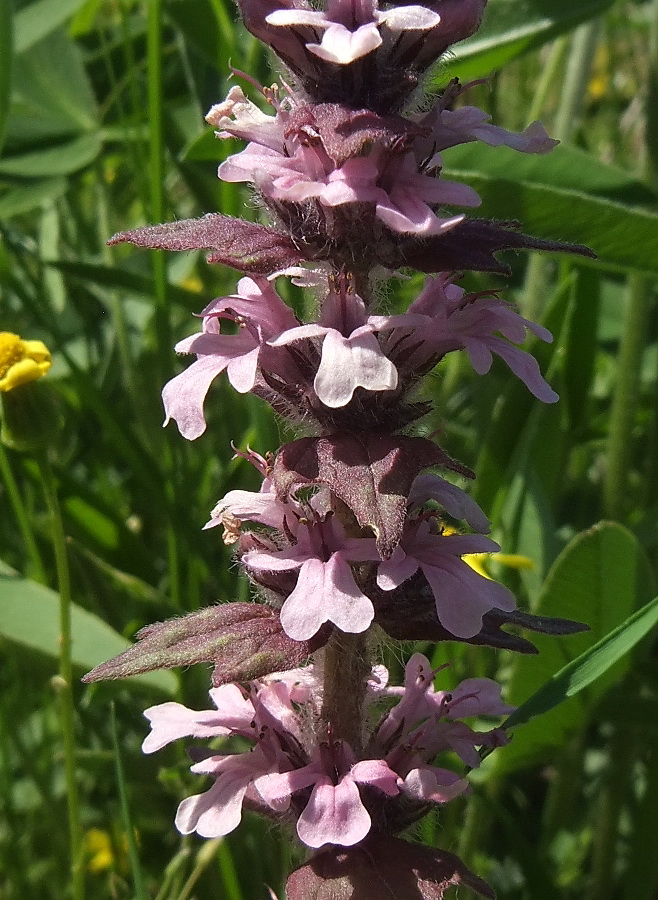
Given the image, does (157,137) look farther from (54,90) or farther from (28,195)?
(54,90)

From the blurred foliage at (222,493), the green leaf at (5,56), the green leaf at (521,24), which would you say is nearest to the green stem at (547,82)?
the blurred foliage at (222,493)

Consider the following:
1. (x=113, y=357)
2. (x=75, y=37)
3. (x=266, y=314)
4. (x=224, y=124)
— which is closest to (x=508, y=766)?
(x=266, y=314)

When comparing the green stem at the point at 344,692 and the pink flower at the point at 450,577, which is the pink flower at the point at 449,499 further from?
the green stem at the point at 344,692

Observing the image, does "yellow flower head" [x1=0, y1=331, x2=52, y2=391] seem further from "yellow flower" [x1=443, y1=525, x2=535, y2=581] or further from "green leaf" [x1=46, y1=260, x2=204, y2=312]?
"yellow flower" [x1=443, y1=525, x2=535, y2=581]

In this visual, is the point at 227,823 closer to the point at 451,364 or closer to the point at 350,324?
the point at 350,324

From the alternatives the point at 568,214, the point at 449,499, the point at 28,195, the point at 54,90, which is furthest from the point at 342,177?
the point at 54,90

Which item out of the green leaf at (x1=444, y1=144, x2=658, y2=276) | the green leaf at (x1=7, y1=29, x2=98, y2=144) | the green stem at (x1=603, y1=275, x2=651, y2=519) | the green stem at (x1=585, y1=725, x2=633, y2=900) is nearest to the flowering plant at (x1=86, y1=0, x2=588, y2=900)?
the green leaf at (x1=444, y1=144, x2=658, y2=276)
